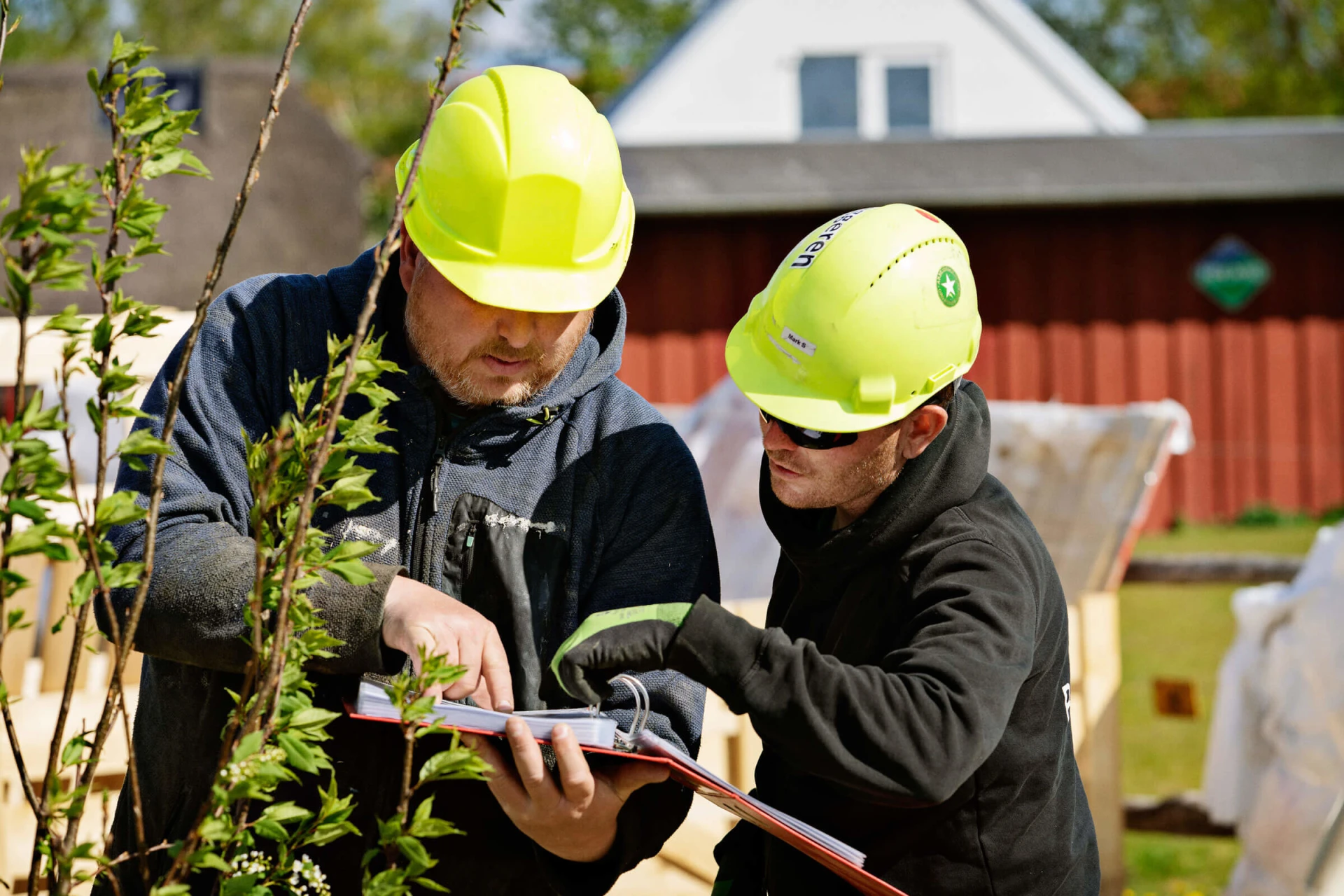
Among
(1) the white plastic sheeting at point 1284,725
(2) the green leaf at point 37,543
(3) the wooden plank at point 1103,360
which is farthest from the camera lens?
(3) the wooden plank at point 1103,360

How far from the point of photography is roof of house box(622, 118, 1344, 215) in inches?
523

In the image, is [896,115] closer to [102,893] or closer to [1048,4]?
[102,893]

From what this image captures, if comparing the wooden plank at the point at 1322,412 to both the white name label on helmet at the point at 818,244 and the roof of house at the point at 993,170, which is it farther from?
the white name label on helmet at the point at 818,244

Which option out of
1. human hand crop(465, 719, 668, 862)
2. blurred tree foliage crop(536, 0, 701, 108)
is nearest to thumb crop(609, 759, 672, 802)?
human hand crop(465, 719, 668, 862)

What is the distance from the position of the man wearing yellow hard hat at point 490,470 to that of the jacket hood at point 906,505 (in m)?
0.14

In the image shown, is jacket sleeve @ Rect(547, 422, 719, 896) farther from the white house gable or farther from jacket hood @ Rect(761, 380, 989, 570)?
the white house gable

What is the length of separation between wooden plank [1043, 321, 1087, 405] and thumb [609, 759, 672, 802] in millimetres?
13209

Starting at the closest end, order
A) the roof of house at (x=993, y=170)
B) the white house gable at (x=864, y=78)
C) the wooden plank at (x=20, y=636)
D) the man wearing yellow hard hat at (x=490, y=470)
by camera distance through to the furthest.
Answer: the man wearing yellow hard hat at (x=490, y=470)
the wooden plank at (x=20, y=636)
the roof of house at (x=993, y=170)
the white house gable at (x=864, y=78)

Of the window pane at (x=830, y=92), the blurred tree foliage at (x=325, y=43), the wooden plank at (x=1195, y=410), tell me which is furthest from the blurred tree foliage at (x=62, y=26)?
the wooden plank at (x=1195, y=410)

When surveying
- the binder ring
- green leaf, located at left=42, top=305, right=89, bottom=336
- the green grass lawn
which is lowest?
the green grass lawn

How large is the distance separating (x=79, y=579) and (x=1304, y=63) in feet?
97.9

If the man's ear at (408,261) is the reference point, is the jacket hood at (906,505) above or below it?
below

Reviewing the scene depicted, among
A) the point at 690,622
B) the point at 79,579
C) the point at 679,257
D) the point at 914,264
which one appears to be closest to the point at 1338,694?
the point at 914,264

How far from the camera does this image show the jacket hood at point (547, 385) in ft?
6.58
